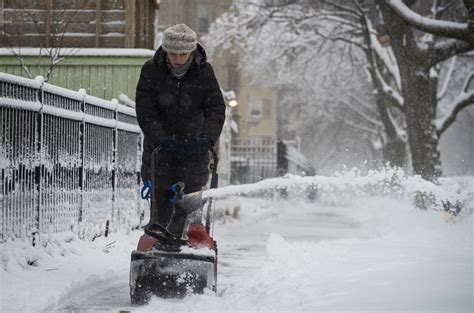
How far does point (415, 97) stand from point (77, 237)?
12.0 metres

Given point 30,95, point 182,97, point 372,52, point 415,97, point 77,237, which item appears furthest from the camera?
point 372,52

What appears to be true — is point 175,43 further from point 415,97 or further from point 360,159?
point 360,159

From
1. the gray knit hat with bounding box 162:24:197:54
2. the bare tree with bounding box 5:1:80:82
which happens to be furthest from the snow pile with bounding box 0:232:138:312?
the bare tree with bounding box 5:1:80:82

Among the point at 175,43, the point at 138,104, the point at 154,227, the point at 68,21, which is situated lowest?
the point at 154,227

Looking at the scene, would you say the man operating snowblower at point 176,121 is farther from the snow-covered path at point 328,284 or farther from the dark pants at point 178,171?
the snow-covered path at point 328,284

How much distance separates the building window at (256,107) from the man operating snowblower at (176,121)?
60699mm

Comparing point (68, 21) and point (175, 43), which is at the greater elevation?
point (68, 21)

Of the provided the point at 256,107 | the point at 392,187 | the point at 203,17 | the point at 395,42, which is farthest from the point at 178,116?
the point at 256,107

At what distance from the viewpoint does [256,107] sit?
2665 inches

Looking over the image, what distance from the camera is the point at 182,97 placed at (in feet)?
20.6

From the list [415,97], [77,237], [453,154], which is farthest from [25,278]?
[453,154]

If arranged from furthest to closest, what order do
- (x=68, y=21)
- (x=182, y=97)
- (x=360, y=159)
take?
(x=360, y=159)
(x=68, y=21)
(x=182, y=97)

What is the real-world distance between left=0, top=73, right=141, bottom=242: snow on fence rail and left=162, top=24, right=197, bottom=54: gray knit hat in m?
1.90

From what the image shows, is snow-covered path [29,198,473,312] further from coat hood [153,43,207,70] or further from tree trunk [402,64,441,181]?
tree trunk [402,64,441,181]
